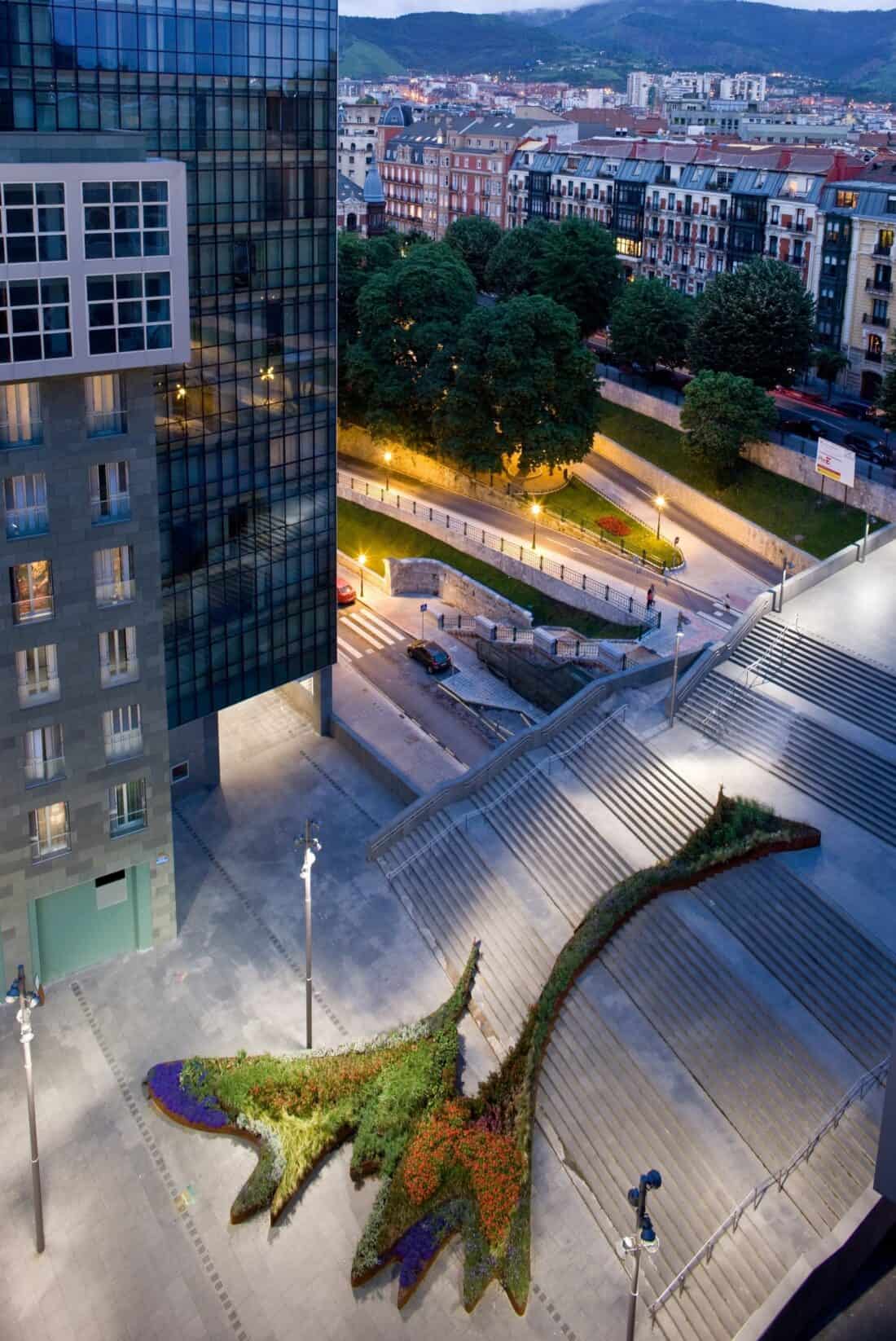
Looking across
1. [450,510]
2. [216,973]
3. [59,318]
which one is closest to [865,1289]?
[216,973]

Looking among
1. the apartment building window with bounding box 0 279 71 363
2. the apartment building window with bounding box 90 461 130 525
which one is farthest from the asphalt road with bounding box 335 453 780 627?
the apartment building window with bounding box 0 279 71 363

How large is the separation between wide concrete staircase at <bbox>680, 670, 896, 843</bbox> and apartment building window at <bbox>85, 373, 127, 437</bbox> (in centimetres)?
2533

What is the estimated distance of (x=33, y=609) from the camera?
3544cm

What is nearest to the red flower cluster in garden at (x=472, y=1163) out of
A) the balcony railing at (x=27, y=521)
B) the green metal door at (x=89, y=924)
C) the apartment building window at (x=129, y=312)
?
the green metal door at (x=89, y=924)

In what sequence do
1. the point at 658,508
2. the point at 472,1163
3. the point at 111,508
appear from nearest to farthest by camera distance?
1. the point at 472,1163
2. the point at 111,508
3. the point at 658,508

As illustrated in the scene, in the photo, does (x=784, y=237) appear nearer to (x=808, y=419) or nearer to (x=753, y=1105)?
(x=808, y=419)

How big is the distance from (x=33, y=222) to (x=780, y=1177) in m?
30.7

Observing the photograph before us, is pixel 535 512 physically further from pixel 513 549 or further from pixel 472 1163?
pixel 472 1163

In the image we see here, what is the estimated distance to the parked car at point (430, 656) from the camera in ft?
207

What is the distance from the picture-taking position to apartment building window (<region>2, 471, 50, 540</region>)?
112 ft

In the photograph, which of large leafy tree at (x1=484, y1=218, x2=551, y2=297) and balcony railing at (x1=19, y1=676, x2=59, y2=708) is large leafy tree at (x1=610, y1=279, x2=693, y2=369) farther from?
balcony railing at (x1=19, y1=676, x2=59, y2=708)

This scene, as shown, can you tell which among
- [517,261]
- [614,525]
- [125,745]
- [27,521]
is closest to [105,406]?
[27,521]

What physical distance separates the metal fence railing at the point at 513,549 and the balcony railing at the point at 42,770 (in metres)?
32.1

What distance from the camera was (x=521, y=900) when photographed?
42.3 meters
